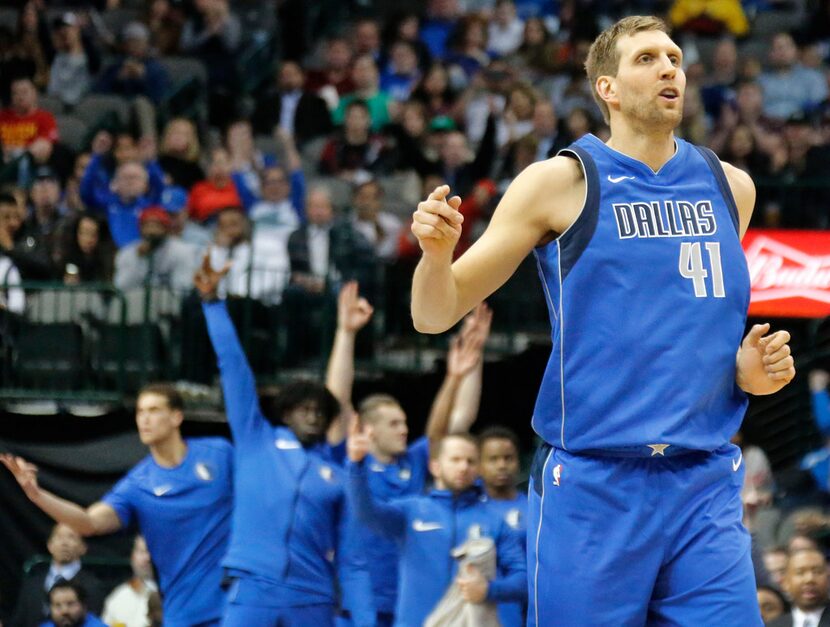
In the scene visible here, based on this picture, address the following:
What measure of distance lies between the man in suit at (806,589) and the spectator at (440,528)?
161cm

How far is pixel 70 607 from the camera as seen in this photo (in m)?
9.66

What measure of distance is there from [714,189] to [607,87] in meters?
0.43

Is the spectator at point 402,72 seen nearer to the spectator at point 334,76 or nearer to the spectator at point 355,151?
the spectator at point 334,76

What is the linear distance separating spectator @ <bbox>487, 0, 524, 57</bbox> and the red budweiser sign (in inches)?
215

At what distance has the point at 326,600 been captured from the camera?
26.2ft

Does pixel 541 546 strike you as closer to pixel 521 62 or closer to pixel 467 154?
pixel 467 154

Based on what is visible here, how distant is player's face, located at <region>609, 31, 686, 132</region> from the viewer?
4.48m

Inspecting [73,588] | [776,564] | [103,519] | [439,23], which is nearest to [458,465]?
[103,519]

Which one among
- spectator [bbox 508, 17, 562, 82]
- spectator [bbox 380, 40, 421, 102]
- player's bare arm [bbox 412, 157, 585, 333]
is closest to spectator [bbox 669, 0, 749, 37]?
spectator [bbox 508, 17, 562, 82]

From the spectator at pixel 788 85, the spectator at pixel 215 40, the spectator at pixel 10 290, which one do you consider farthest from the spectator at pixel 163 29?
the spectator at pixel 788 85

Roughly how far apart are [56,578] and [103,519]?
2028mm

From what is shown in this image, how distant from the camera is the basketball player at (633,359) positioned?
14.1 feet

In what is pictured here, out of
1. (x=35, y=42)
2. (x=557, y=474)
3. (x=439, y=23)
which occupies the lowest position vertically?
(x=557, y=474)

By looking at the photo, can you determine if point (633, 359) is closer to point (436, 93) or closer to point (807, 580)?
point (807, 580)
